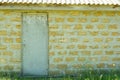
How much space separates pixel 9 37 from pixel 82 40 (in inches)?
103

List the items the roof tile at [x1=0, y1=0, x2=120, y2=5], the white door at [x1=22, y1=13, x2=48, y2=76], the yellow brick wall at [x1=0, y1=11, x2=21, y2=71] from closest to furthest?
the roof tile at [x1=0, y1=0, x2=120, y2=5] < the yellow brick wall at [x1=0, y1=11, x2=21, y2=71] < the white door at [x1=22, y1=13, x2=48, y2=76]

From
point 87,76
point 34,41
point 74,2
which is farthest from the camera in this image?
point 34,41

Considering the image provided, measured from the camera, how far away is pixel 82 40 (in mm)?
11234

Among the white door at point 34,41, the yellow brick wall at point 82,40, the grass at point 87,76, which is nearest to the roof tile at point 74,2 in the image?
the yellow brick wall at point 82,40

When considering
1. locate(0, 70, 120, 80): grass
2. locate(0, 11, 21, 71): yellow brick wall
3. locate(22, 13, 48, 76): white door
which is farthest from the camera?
locate(22, 13, 48, 76): white door

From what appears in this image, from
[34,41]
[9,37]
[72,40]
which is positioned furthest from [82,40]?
[9,37]

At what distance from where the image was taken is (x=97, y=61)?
37.1 feet

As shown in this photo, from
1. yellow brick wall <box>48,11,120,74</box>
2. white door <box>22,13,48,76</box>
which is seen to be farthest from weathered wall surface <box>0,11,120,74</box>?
white door <box>22,13,48,76</box>

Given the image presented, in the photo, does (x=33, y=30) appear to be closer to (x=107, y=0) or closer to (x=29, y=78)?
(x=29, y=78)

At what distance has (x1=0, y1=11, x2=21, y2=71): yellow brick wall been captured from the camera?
36.4 feet

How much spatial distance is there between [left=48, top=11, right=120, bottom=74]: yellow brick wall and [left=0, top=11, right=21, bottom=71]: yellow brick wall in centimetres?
118

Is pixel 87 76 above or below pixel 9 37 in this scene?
below

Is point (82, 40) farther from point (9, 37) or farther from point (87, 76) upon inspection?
point (9, 37)

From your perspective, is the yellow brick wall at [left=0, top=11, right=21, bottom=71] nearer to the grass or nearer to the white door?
the white door
